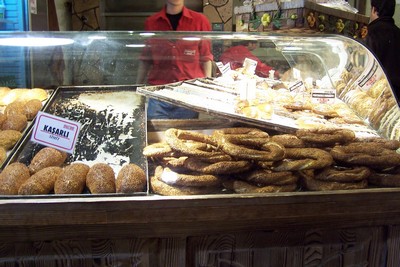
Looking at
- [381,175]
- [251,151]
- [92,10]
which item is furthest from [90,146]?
[92,10]

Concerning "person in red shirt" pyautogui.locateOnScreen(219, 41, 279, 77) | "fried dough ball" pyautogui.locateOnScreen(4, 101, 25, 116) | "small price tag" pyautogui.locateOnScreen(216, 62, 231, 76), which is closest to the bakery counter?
"fried dough ball" pyautogui.locateOnScreen(4, 101, 25, 116)

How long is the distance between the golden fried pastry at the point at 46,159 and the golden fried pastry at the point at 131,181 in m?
0.36

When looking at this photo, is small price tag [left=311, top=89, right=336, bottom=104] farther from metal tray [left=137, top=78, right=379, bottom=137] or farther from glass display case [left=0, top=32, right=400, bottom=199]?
metal tray [left=137, top=78, right=379, bottom=137]

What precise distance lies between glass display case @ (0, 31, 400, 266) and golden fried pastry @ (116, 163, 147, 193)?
0.02 meters

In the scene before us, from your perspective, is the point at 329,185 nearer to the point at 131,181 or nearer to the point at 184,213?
the point at 184,213

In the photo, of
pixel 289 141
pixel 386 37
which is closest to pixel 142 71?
pixel 289 141

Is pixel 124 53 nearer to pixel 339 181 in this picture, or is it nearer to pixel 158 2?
pixel 339 181

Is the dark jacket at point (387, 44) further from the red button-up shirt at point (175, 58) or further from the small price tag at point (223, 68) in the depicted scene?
the red button-up shirt at point (175, 58)

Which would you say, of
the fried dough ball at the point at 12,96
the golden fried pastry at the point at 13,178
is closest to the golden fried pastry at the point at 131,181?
the golden fried pastry at the point at 13,178

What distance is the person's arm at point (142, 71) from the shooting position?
2.45m

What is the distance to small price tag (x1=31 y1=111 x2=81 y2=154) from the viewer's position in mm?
1624

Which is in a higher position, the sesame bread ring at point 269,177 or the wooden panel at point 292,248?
the sesame bread ring at point 269,177

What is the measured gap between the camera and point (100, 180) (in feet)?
4.89

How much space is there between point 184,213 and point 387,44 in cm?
323
